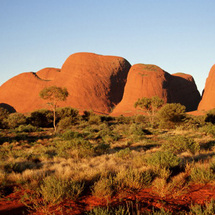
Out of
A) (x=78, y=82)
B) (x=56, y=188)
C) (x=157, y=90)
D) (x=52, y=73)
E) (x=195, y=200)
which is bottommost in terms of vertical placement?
(x=195, y=200)

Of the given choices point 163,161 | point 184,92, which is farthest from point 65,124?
point 184,92

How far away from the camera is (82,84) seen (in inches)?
2317

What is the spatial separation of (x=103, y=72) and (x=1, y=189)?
5981 cm

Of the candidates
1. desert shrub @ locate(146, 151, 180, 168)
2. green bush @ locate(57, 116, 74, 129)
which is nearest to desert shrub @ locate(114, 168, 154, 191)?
desert shrub @ locate(146, 151, 180, 168)

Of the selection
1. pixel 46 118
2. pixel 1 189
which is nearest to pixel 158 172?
pixel 1 189

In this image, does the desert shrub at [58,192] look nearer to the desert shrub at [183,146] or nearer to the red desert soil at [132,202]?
the red desert soil at [132,202]

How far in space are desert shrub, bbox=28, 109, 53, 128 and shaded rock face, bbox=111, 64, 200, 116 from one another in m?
26.9

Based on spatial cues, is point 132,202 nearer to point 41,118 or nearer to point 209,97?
point 41,118

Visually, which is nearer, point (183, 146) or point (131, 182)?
point (131, 182)

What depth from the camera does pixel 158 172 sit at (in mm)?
5086

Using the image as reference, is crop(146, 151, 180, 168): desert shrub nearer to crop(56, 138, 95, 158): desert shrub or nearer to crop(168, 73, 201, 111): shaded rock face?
crop(56, 138, 95, 158): desert shrub

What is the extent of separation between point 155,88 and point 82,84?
73.7ft

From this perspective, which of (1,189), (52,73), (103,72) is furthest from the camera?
(52,73)

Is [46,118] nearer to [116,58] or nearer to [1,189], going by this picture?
[1,189]
